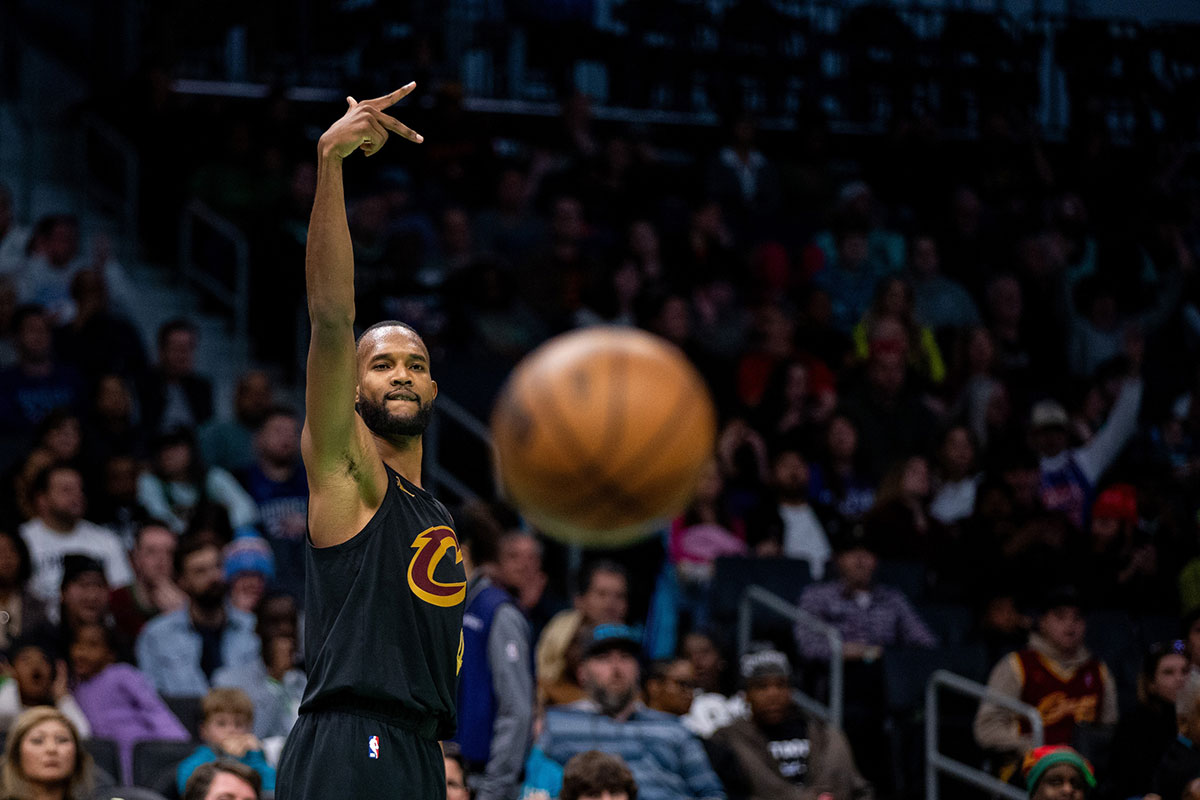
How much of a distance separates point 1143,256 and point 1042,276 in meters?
1.42

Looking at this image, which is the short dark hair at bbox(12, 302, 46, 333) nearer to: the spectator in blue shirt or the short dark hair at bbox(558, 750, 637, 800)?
the spectator in blue shirt

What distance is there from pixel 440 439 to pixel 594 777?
14.9ft

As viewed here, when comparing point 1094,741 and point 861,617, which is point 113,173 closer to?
point 861,617

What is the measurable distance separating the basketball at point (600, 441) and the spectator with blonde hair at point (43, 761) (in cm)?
258

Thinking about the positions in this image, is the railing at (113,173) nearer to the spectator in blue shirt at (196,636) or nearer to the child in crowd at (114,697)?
the spectator in blue shirt at (196,636)

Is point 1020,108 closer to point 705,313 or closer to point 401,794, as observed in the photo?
point 705,313

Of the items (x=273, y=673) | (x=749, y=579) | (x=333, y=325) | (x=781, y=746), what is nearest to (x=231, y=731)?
(x=273, y=673)

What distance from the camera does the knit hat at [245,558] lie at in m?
8.66

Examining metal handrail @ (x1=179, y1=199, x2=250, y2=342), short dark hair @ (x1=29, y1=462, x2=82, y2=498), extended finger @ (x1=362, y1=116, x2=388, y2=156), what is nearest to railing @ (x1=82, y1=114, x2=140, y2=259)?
metal handrail @ (x1=179, y1=199, x2=250, y2=342)

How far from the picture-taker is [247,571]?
8.61m

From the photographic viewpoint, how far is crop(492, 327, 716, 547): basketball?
4.88 metres

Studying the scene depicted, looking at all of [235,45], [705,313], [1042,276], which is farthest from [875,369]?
[235,45]

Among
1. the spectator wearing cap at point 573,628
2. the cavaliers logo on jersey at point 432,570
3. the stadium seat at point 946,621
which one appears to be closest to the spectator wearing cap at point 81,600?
the spectator wearing cap at point 573,628

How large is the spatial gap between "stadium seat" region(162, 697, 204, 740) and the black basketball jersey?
4209 millimetres
